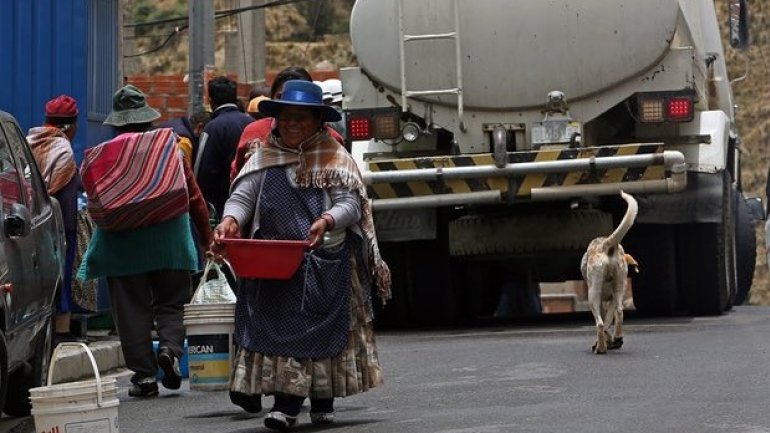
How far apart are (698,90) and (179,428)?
6.73 m

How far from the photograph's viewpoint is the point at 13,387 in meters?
10.1

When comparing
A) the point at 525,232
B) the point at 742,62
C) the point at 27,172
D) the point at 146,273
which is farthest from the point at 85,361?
the point at 742,62

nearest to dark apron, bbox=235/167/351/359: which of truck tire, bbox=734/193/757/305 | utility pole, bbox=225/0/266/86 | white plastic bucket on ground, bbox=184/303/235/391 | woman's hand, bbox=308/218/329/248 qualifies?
woman's hand, bbox=308/218/329/248

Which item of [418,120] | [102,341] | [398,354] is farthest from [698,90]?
[102,341]

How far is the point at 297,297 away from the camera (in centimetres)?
880

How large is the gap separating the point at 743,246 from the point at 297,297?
11087 millimetres

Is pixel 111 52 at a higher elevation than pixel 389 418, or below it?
higher

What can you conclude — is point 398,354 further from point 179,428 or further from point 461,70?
point 179,428

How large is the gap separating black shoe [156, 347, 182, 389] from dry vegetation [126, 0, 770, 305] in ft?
39.8

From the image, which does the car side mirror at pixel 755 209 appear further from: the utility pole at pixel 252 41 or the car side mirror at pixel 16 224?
the utility pole at pixel 252 41

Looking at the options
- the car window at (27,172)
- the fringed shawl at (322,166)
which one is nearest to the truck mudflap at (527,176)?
the car window at (27,172)

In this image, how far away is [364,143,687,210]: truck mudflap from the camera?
46.3 feet

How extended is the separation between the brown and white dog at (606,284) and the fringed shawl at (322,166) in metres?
3.30

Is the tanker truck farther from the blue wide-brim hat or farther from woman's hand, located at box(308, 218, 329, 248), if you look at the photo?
woman's hand, located at box(308, 218, 329, 248)
